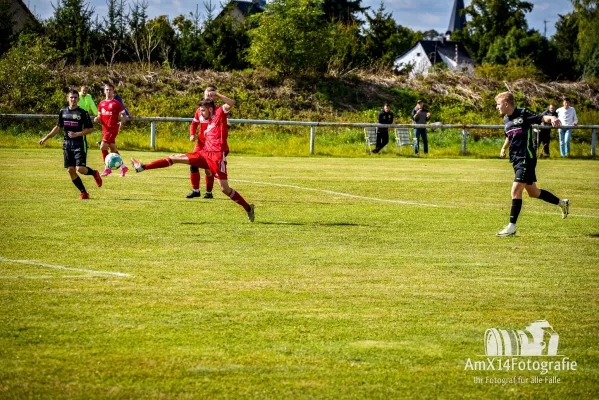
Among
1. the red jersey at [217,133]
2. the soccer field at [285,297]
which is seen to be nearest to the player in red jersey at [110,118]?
the soccer field at [285,297]

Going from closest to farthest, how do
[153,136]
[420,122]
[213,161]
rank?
[213,161] → [153,136] → [420,122]

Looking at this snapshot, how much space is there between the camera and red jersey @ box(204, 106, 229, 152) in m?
12.9

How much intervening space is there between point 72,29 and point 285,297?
43.1m

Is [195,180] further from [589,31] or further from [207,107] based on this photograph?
[589,31]

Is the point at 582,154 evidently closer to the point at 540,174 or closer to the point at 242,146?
the point at 540,174

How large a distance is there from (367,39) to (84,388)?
244 feet

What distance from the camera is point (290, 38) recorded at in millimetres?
44000

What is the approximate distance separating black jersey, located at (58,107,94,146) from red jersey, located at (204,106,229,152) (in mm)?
2930

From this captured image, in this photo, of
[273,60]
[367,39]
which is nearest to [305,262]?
[273,60]

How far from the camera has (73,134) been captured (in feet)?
48.3

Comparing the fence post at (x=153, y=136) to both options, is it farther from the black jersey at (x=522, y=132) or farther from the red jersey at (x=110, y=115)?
the black jersey at (x=522, y=132)

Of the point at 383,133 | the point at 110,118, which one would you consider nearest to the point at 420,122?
the point at 383,133

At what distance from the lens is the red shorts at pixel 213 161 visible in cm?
1264

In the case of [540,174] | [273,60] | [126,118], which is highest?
[273,60]
